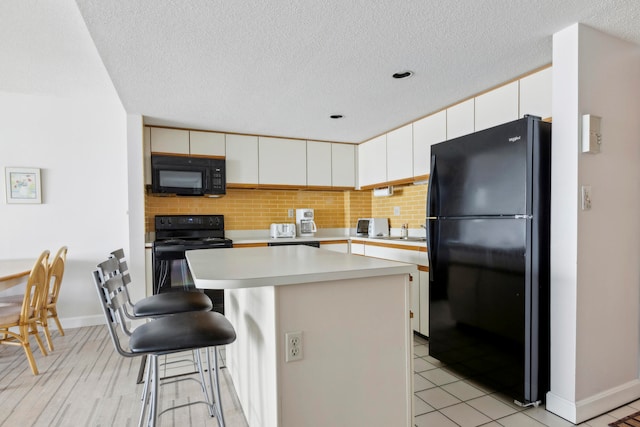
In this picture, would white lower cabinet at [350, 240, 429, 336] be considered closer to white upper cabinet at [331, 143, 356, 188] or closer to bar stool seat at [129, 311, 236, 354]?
white upper cabinet at [331, 143, 356, 188]

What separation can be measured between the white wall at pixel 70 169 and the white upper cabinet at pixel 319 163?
7.05 feet

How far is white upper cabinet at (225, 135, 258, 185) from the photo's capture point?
4148 millimetres

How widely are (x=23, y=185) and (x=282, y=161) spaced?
2.70 meters

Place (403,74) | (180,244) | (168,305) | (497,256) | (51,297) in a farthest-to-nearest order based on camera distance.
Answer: (180,244), (51,297), (403,74), (497,256), (168,305)

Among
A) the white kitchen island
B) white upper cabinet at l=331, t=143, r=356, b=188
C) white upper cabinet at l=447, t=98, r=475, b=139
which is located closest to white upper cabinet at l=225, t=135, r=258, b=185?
white upper cabinet at l=331, t=143, r=356, b=188

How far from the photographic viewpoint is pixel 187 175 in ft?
12.6

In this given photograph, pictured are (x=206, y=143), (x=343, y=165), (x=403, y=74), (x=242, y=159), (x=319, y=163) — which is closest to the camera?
(x=403, y=74)

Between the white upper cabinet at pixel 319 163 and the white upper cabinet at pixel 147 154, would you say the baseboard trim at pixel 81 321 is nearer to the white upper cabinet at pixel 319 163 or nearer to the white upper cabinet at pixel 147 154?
the white upper cabinet at pixel 147 154

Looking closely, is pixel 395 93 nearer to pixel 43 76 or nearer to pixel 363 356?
pixel 363 356

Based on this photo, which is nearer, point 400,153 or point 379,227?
point 400,153

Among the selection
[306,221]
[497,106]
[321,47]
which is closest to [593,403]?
[497,106]

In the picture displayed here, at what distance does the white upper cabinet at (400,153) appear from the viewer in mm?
3739

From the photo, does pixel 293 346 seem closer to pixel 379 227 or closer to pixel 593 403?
pixel 593 403

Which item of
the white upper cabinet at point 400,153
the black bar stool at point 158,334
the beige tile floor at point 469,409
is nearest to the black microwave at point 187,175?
the white upper cabinet at point 400,153
